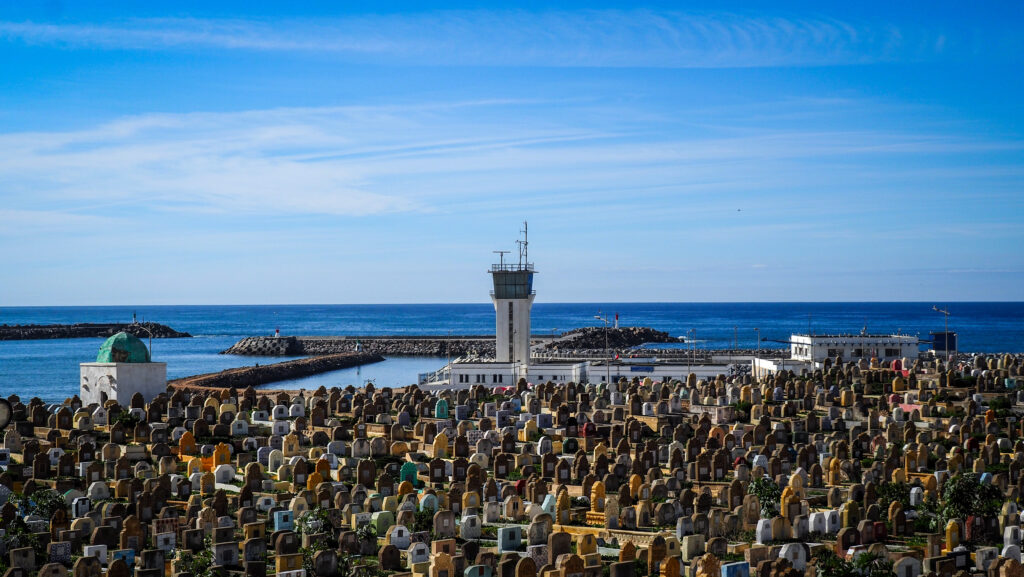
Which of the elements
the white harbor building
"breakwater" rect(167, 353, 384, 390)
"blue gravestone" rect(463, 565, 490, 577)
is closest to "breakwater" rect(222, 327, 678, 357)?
"breakwater" rect(167, 353, 384, 390)

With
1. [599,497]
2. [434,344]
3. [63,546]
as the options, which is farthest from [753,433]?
[434,344]

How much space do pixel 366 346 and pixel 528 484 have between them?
93.8 metres

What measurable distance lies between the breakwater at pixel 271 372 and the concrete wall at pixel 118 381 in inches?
605

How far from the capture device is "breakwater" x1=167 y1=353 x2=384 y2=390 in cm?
7288

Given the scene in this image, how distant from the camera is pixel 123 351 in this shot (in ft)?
151

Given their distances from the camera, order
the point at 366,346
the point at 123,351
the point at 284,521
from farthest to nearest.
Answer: the point at 366,346 < the point at 123,351 < the point at 284,521

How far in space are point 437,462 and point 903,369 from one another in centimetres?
3056

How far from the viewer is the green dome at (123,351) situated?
151 feet

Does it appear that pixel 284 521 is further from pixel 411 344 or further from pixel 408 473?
pixel 411 344

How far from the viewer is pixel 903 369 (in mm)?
54719

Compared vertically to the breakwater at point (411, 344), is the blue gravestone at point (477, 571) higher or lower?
lower

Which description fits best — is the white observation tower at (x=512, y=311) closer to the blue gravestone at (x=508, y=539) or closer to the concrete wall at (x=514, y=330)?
the concrete wall at (x=514, y=330)

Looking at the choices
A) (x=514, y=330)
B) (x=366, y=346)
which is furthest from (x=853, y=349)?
(x=366, y=346)

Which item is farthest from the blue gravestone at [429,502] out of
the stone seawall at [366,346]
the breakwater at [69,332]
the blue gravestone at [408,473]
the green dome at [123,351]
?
the breakwater at [69,332]
